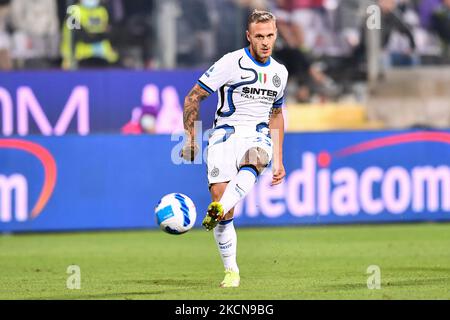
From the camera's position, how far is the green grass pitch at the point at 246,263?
361 inches

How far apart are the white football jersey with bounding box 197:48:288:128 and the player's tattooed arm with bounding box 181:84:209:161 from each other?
9 centimetres

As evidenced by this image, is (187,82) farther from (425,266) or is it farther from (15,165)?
(425,266)

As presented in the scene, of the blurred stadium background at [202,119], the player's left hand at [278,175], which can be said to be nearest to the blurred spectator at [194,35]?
the blurred stadium background at [202,119]

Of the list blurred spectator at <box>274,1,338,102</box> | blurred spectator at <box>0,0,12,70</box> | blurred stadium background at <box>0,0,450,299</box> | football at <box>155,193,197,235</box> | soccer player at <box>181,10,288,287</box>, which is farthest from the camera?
blurred spectator at <box>274,1,338,102</box>

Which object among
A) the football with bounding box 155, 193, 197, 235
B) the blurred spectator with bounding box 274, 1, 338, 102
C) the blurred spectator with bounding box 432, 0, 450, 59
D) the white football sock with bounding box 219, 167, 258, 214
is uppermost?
the blurred spectator with bounding box 432, 0, 450, 59

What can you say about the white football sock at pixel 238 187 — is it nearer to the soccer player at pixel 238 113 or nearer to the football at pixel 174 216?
the soccer player at pixel 238 113

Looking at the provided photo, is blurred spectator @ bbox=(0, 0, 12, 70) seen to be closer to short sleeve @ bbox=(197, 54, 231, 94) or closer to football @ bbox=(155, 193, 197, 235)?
short sleeve @ bbox=(197, 54, 231, 94)

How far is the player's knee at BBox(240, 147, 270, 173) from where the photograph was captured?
31.2ft

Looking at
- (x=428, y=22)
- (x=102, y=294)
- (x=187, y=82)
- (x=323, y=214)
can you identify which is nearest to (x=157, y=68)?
(x=187, y=82)

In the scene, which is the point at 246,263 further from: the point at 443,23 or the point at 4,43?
the point at 443,23

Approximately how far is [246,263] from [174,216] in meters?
2.94

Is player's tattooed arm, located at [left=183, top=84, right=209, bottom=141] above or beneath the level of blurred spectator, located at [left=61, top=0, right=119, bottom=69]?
beneath

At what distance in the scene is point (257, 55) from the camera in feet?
31.4

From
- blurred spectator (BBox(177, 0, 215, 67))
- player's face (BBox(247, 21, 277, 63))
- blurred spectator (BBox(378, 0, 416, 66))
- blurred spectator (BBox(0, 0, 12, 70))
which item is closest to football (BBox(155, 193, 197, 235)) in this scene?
player's face (BBox(247, 21, 277, 63))
